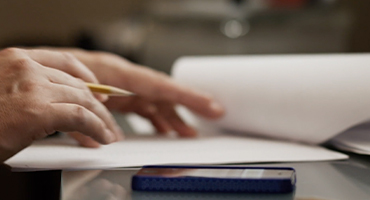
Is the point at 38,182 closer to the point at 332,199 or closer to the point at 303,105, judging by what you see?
the point at 332,199

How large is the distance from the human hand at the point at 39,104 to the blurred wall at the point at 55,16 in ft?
9.92

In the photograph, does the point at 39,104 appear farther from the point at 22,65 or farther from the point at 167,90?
the point at 167,90

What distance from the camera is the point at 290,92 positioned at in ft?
2.27

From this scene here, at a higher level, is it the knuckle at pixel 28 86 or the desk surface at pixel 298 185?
the knuckle at pixel 28 86

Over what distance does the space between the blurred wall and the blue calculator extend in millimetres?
3186

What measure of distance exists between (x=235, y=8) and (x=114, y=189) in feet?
6.27

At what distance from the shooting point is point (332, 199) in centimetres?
37

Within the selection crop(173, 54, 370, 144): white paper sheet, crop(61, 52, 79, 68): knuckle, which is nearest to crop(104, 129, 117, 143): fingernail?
crop(61, 52, 79, 68): knuckle

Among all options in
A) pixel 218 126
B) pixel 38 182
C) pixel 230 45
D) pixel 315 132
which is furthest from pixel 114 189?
pixel 230 45

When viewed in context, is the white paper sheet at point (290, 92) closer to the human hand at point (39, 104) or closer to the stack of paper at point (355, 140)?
the stack of paper at point (355, 140)

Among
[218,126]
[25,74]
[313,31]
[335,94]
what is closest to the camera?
[25,74]

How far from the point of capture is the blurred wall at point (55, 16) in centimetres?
348

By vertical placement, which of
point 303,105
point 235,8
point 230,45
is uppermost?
point 235,8

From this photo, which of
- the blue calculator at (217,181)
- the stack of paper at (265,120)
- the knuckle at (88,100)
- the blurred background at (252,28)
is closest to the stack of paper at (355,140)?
the stack of paper at (265,120)
